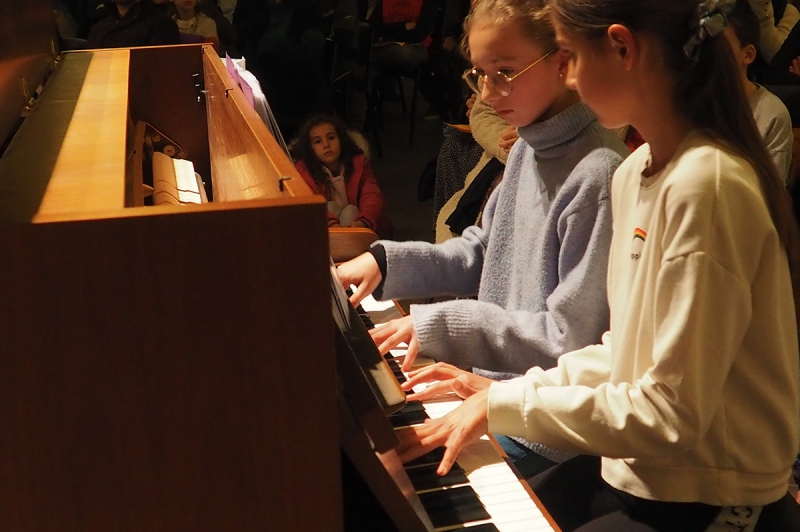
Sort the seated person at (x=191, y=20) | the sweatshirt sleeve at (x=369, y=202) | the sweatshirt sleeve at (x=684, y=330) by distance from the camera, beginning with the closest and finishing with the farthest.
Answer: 1. the sweatshirt sleeve at (x=684, y=330)
2. the sweatshirt sleeve at (x=369, y=202)
3. the seated person at (x=191, y=20)

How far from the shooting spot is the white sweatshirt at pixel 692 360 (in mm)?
1045

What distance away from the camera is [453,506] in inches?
46.3

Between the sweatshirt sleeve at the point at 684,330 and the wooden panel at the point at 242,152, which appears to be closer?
the wooden panel at the point at 242,152

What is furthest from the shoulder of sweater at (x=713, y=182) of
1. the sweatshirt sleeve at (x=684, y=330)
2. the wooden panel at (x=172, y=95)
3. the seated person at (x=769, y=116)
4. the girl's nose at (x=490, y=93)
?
the seated person at (x=769, y=116)

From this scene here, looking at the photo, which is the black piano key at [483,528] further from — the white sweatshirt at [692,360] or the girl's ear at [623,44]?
the girl's ear at [623,44]

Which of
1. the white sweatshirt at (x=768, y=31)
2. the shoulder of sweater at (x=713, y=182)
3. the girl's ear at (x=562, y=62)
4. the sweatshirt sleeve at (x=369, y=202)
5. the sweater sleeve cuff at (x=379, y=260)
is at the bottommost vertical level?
the sweatshirt sleeve at (x=369, y=202)

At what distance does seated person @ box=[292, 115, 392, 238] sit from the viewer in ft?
13.4

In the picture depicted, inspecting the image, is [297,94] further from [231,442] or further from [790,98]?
[231,442]

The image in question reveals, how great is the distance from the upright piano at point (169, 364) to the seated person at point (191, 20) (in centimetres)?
466

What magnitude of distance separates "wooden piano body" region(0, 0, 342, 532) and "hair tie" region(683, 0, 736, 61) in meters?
0.54

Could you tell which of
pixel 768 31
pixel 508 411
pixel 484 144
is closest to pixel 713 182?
pixel 508 411

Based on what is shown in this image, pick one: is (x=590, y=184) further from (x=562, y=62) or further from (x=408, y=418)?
(x=408, y=418)

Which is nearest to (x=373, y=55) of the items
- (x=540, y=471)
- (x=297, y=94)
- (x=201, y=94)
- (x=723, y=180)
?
(x=297, y=94)

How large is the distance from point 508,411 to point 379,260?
0.67 meters
